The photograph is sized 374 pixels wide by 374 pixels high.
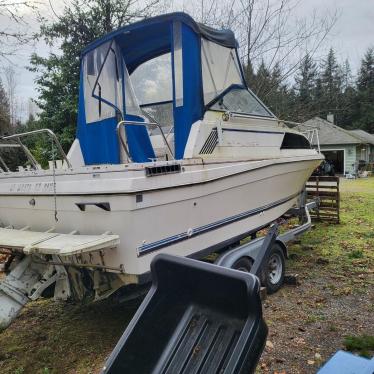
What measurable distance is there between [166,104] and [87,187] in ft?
8.51

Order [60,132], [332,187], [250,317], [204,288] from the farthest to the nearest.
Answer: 1. [60,132]
2. [332,187]
3. [204,288]
4. [250,317]

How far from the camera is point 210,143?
477cm

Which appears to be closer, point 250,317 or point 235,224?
point 250,317

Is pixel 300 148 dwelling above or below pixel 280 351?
above

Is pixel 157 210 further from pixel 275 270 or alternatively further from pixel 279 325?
pixel 275 270

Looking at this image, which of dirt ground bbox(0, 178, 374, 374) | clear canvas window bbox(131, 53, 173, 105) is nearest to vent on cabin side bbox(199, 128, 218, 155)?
clear canvas window bbox(131, 53, 173, 105)

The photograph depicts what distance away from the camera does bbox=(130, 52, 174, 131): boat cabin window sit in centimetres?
589

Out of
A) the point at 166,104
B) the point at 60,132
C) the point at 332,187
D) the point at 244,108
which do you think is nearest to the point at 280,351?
the point at 244,108

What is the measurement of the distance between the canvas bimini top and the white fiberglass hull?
30.3 inches

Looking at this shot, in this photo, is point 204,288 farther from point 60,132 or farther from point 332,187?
point 60,132

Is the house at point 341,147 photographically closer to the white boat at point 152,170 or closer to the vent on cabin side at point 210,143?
the white boat at point 152,170

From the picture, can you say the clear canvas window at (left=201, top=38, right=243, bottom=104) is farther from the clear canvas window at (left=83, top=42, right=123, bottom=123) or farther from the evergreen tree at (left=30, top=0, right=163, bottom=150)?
the evergreen tree at (left=30, top=0, right=163, bottom=150)

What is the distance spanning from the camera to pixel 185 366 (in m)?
2.41

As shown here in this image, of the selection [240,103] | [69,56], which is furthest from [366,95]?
[240,103]
